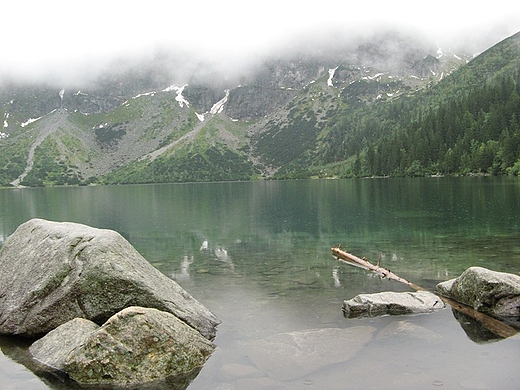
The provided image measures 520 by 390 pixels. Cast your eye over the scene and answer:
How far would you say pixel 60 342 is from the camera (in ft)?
46.3

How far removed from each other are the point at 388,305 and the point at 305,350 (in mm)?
5377

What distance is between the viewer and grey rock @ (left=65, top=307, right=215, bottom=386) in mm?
12375

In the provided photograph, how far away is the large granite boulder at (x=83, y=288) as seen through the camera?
1544 cm

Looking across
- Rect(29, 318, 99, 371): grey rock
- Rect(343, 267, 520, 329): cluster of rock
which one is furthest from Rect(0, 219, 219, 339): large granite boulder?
Rect(343, 267, 520, 329): cluster of rock

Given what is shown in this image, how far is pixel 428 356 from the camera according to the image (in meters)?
13.5

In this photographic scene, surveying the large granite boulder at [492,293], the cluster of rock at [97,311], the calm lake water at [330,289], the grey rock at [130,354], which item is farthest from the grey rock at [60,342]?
the large granite boulder at [492,293]

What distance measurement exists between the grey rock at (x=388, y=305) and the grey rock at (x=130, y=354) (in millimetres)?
7390

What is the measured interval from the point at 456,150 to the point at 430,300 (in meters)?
189

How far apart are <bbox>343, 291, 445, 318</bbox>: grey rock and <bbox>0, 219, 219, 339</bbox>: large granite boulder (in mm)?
5760

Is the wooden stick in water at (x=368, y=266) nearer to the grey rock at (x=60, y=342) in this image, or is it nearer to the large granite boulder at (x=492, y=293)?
the large granite boulder at (x=492, y=293)

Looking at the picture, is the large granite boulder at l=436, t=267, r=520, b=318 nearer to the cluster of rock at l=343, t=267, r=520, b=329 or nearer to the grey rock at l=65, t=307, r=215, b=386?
the cluster of rock at l=343, t=267, r=520, b=329

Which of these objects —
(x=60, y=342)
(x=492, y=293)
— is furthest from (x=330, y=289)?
(x=60, y=342)

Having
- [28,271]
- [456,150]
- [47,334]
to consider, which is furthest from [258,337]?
[456,150]

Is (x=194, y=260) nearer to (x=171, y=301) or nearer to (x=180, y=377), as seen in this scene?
(x=171, y=301)
